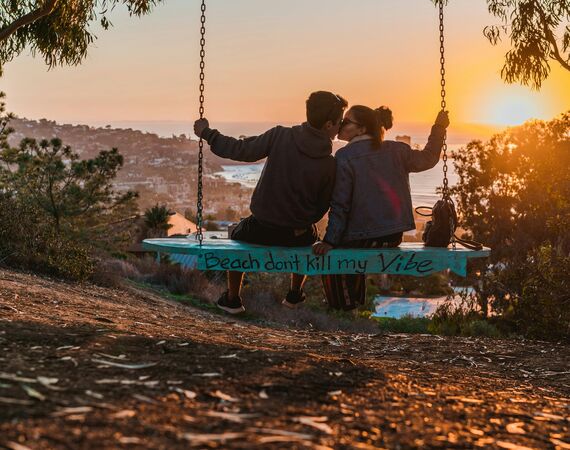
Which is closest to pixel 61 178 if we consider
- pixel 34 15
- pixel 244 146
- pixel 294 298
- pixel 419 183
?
pixel 34 15

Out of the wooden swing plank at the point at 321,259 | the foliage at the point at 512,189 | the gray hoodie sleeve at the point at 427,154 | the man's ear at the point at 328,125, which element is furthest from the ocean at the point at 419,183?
the foliage at the point at 512,189

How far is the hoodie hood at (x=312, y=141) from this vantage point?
22.0ft

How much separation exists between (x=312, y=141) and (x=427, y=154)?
100 centimetres

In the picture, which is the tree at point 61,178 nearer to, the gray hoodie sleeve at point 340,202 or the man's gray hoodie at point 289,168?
the man's gray hoodie at point 289,168

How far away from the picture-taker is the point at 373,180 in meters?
6.82

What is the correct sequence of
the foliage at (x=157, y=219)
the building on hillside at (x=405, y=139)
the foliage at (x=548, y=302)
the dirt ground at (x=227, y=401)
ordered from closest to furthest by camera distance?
the dirt ground at (x=227, y=401) → the building on hillside at (x=405, y=139) → the foliage at (x=548, y=302) → the foliage at (x=157, y=219)

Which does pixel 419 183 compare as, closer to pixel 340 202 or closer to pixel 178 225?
pixel 178 225

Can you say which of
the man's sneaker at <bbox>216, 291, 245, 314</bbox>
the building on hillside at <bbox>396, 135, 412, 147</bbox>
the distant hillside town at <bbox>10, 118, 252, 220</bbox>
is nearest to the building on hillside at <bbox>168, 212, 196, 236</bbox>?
the man's sneaker at <bbox>216, 291, 245, 314</bbox>

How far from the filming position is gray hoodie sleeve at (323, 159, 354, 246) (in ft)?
21.9

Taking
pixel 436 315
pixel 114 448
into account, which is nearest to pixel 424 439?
pixel 114 448

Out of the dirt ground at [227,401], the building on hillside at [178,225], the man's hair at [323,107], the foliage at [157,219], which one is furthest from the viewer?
the building on hillside at [178,225]

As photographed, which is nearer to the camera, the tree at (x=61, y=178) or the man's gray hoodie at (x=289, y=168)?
the man's gray hoodie at (x=289, y=168)

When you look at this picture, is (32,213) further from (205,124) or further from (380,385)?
(380,385)

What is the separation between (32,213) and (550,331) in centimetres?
1130
